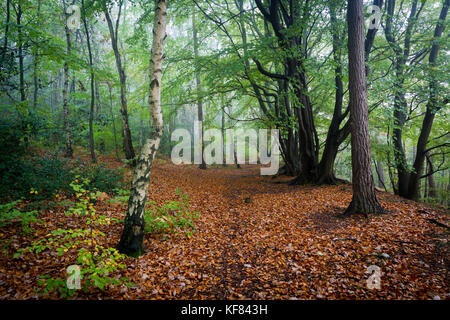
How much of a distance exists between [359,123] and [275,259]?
13.9 feet

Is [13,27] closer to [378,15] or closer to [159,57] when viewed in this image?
[159,57]

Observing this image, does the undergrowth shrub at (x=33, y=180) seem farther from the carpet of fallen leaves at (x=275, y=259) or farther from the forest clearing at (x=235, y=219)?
the carpet of fallen leaves at (x=275, y=259)

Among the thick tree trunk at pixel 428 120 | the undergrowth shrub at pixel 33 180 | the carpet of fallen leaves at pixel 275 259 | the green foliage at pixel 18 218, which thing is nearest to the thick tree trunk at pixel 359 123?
the carpet of fallen leaves at pixel 275 259

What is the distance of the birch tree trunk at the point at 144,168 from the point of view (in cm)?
389

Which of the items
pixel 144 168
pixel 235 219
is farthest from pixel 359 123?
pixel 144 168

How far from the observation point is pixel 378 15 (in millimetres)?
7238

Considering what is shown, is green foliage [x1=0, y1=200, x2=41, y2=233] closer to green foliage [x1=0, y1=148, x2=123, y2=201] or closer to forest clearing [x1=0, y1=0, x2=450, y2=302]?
forest clearing [x1=0, y1=0, x2=450, y2=302]

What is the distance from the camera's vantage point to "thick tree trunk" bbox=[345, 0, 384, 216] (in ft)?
18.2

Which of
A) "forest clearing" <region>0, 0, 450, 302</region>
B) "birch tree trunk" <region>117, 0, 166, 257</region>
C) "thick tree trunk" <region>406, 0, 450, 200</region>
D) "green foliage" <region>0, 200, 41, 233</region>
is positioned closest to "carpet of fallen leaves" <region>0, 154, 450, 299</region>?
"forest clearing" <region>0, 0, 450, 302</region>

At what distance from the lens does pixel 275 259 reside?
159 inches

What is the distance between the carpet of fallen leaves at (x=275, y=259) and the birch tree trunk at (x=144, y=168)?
382 millimetres

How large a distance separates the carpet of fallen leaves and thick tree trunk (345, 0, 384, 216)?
48 cm
